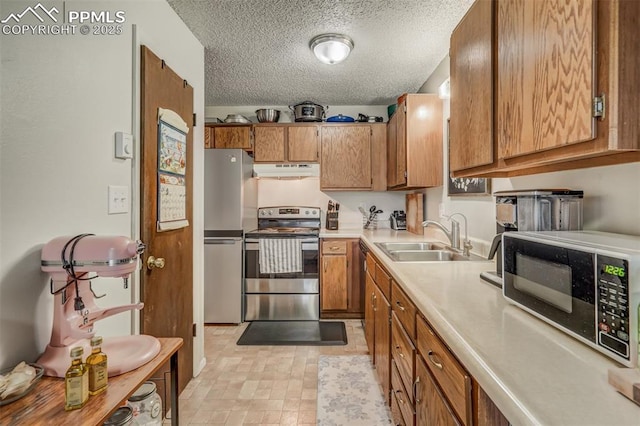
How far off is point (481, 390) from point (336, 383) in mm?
1633

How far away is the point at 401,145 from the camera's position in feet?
9.32

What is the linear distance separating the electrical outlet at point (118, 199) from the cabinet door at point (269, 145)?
2207mm

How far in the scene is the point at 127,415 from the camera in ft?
3.51

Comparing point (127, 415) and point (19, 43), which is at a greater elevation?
point (19, 43)

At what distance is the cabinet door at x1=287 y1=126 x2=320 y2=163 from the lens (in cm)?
360

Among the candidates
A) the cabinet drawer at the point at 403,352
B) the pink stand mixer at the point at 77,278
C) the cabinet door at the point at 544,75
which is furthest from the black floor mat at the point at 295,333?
the cabinet door at the point at 544,75

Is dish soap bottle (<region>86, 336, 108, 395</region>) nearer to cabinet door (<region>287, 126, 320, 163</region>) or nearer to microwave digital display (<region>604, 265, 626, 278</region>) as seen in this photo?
microwave digital display (<region>604, 265, 626, 278</region>)

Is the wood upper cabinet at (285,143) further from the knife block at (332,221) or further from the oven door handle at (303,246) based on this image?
the oven door handle at (303,246)

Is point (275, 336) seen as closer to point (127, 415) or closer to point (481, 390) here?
point (127, 415)

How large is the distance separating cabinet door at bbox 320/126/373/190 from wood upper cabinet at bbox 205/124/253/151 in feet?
2.85

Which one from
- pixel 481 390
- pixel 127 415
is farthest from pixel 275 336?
pixel 481 390

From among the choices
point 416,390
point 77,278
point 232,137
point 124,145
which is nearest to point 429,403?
point 416,390

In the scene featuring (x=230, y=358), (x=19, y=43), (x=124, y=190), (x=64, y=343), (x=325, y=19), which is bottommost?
(x=230, y=358)

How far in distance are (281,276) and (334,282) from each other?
0.56 m
